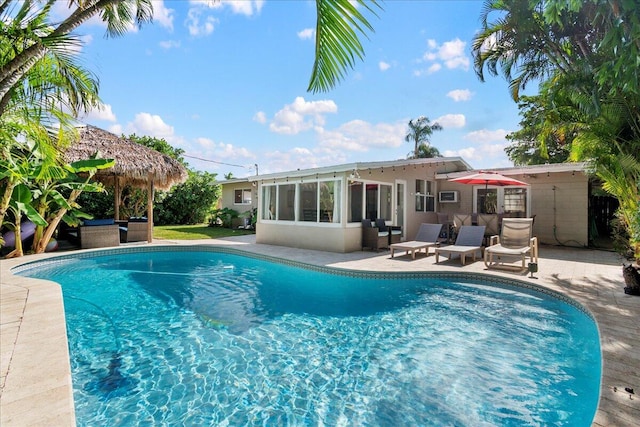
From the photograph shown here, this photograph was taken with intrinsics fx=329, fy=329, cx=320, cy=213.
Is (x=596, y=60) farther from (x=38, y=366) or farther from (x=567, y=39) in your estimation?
(x=38, y=366)

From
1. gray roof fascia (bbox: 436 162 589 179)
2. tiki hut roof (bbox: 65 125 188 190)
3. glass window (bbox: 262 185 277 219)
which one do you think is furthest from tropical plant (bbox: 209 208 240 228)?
gray roof fascia (bbox: 436 162 589 179)

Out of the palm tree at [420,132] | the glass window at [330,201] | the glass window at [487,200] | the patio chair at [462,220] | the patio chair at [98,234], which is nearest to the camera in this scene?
the glass window at [330,201]

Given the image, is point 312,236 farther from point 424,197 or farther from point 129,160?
point 129,160

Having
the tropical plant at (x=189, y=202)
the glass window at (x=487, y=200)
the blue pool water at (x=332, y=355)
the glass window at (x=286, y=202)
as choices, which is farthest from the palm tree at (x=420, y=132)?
the blue pool water at (x=332, y=355)

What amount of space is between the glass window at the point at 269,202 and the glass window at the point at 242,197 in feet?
30.4

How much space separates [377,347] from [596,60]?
8.90 meters

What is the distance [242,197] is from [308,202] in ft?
40.5

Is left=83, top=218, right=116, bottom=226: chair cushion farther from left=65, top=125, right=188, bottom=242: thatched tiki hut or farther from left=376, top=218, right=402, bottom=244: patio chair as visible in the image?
left=376, top=218, right=402, bottom=244: patio chair

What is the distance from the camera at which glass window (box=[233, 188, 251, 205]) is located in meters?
24.4

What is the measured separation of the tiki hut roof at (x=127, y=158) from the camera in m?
13.6

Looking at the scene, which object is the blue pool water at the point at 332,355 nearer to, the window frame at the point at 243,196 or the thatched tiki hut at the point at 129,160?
the thatched tiki hut at the point at 129,160

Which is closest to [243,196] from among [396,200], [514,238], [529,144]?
[396,200]

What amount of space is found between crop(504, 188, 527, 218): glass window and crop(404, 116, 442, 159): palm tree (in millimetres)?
21446

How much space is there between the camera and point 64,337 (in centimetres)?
411
